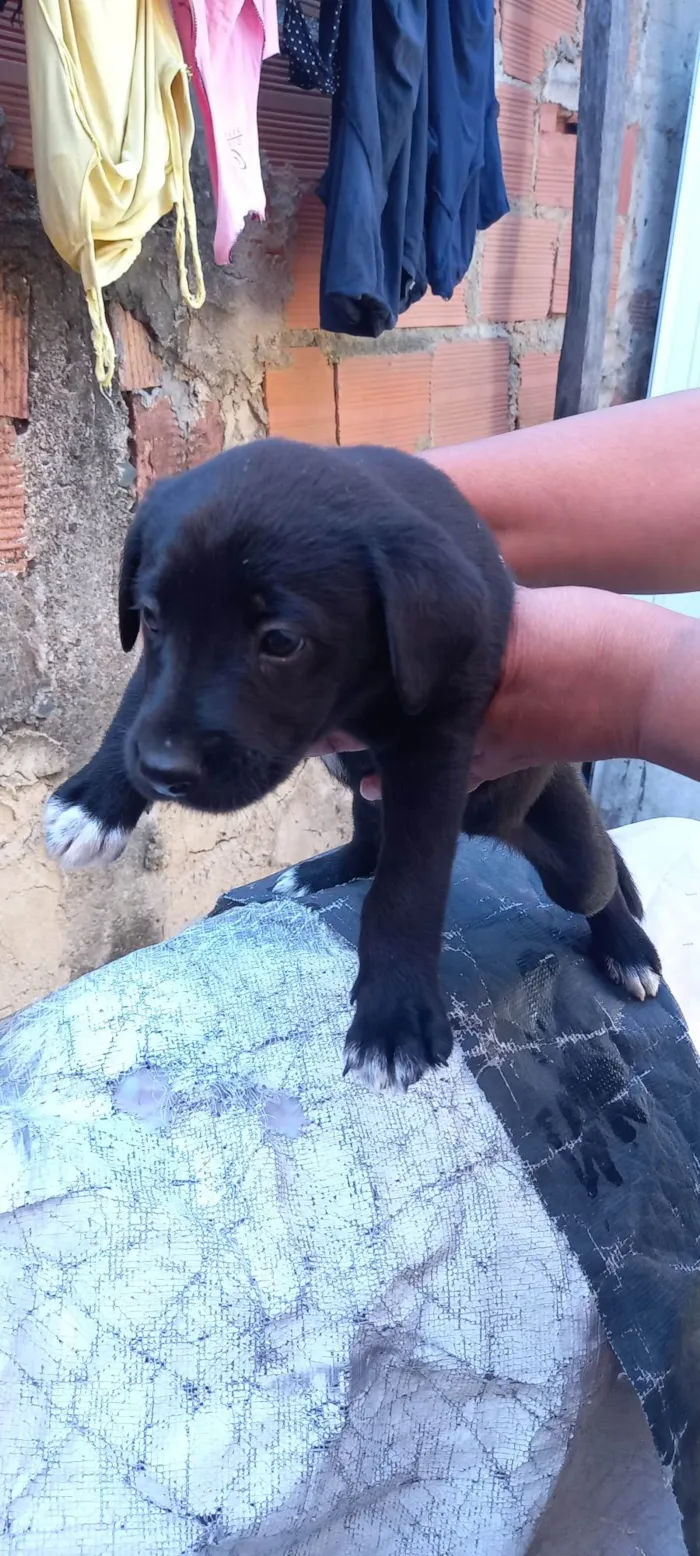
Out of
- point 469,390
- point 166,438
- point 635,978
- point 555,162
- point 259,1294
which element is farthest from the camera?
point 555,162

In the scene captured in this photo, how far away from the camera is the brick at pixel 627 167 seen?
3.13m

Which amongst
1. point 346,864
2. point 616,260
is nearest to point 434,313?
point 616,260

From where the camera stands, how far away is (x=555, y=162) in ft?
9.96

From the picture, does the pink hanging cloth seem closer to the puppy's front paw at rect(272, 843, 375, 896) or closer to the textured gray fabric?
the puppy's front paw at rect(272, 843, 375, 896)

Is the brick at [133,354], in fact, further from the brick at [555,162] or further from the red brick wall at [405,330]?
the brick at [555,162]

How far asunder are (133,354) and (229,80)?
1.68 ft

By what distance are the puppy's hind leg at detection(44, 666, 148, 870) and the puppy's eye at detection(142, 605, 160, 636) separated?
0.78 ft

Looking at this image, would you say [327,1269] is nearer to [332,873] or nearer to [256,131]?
[332,873]

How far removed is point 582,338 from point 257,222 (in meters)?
1.11

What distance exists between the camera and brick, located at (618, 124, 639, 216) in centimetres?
313

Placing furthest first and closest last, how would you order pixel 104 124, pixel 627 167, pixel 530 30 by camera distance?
pixel 627 167
pixel 530 30
pixel 104 124

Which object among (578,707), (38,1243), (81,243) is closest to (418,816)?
(578,707)

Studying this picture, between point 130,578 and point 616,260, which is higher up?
point 616,260

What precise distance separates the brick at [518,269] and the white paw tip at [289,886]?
1717mm
